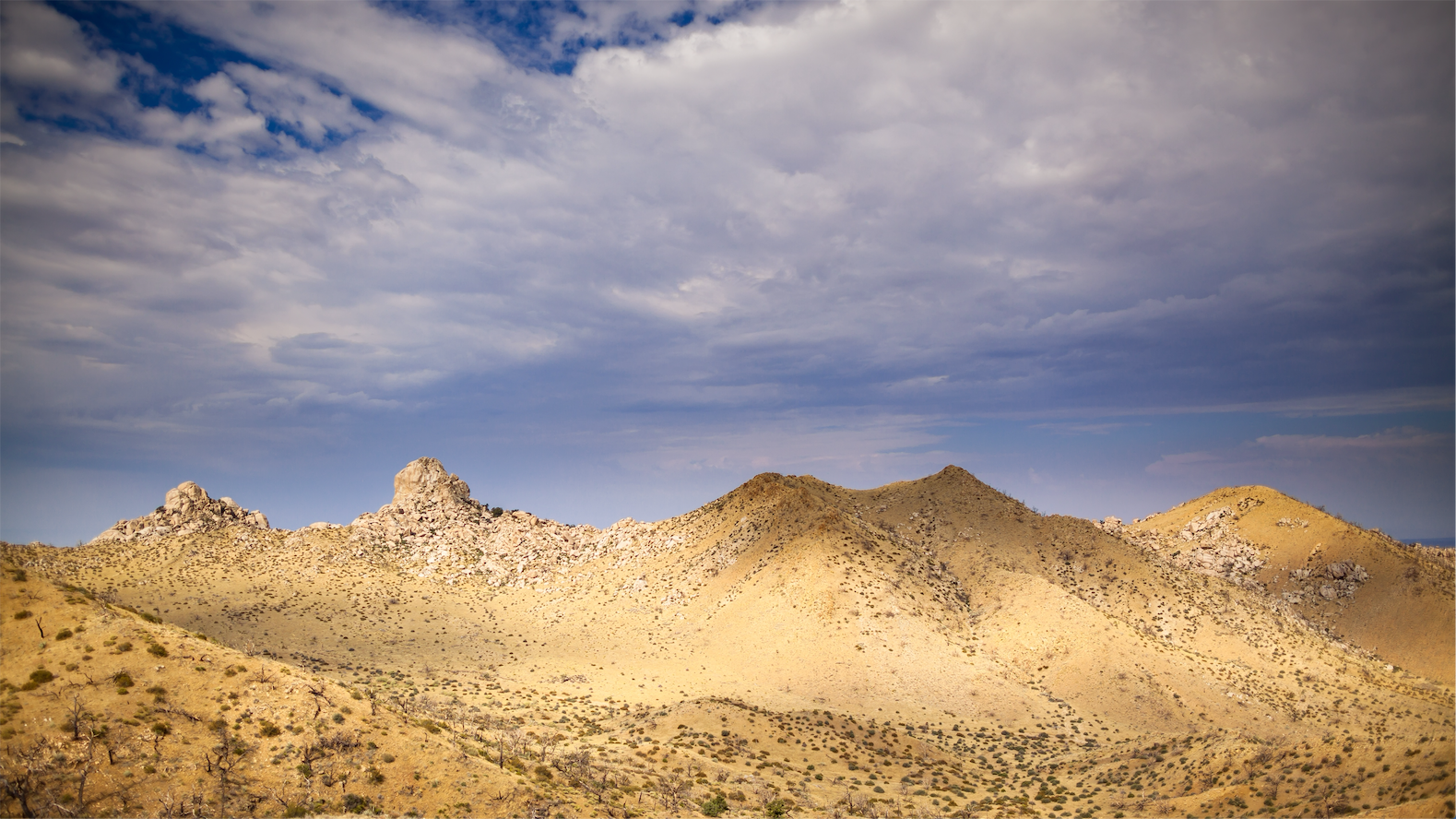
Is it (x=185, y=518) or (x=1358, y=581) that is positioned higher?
(x=185, y=518)

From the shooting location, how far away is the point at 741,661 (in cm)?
6531

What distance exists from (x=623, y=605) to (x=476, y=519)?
127 ft

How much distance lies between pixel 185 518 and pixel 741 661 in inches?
3420

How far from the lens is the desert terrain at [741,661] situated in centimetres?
2239

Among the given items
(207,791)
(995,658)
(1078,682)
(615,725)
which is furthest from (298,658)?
(1078,682)

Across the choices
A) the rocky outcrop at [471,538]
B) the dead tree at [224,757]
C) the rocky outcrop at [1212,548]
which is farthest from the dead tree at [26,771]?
the rocky outcrop at [1212,548]

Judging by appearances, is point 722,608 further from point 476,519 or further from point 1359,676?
point 1359,676

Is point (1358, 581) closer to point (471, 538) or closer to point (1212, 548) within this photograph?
point (1212, 548)

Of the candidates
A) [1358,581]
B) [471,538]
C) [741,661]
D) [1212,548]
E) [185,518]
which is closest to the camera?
[741,661]

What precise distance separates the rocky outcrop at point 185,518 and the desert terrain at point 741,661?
0.38 metres

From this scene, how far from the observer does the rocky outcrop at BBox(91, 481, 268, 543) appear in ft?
298

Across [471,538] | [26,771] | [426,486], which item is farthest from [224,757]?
[426,486]

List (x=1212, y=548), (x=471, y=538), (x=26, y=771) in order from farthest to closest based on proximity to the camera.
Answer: (x=471, y=538) → (x=1212, y=548) → (x=26, y=771)

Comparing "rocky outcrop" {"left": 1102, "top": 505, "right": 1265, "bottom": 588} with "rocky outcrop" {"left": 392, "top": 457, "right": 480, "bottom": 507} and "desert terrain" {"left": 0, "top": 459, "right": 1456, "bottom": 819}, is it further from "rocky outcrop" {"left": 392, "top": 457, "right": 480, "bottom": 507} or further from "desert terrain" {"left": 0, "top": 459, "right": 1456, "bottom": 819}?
"rocky outcrop" {"left": 392, "top": 457, "right": 480, "bottom": 507}
